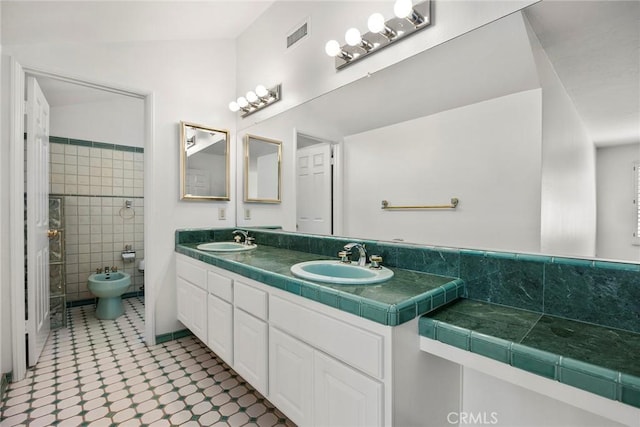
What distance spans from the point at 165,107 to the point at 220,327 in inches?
71.4

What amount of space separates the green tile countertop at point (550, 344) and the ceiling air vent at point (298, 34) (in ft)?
6.54

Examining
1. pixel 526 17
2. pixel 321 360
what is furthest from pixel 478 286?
pixel 526 17

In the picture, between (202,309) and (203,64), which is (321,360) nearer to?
(202,309)

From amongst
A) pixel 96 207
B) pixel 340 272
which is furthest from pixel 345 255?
pixel 96 207

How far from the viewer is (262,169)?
2566 mm

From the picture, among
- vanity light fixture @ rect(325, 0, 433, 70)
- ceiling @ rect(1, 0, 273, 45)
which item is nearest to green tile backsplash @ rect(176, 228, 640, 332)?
vanity light fixture @ rect(325, 0, 433, 70)

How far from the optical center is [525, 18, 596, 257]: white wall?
96 centimetres

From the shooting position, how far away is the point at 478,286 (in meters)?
1.20

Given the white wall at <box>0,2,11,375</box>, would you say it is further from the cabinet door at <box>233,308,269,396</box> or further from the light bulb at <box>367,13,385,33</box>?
the light bulb at <box>367,13,385,33</box>

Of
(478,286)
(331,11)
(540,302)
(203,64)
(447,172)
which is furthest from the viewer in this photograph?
(203,64)

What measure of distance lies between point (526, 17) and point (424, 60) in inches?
16.1

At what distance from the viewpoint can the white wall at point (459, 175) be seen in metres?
1.09

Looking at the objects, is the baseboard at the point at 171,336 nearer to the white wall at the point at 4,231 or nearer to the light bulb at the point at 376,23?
the white wall at the point at 4,231

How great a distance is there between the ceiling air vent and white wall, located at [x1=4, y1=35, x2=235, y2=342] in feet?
2.79
